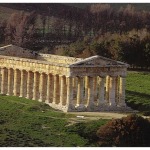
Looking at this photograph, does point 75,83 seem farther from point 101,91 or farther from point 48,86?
point 101,91

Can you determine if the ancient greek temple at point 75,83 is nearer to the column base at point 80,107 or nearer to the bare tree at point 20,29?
the column base at point 80,107

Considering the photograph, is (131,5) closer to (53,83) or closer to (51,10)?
(51,10)

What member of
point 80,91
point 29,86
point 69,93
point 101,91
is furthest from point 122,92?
point 29,86

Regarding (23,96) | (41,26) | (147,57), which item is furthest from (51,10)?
(23,96)

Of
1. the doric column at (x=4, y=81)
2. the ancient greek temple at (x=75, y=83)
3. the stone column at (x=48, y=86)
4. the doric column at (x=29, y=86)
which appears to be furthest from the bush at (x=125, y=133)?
the doric column at (x=4, y=81)

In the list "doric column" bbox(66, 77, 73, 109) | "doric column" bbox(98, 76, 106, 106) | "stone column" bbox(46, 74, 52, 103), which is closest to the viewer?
"doric column" bbox(66, 77, 73, 109)

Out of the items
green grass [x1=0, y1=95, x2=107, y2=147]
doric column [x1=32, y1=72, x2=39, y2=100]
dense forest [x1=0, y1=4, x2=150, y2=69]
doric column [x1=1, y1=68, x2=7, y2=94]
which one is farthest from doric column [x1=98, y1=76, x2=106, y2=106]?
dense forest [x1=0, y1=4, x2=150, y2=69]

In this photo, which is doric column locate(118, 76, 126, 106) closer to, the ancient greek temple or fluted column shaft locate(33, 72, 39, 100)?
the ancient greek temple
